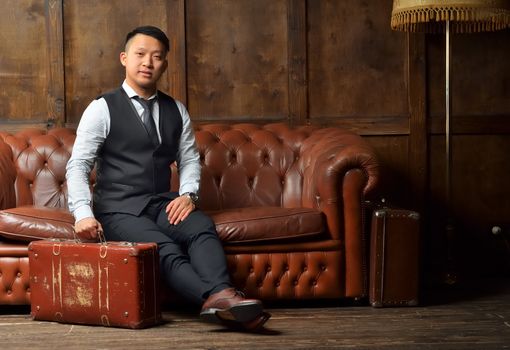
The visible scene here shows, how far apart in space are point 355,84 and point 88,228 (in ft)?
7.18

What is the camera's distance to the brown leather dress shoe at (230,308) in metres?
3.14

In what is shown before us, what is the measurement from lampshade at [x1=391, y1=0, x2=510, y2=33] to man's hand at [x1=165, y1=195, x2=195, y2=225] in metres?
1.76

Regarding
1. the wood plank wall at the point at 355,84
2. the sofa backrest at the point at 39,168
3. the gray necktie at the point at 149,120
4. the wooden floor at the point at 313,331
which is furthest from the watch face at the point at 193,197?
the wood plank wall at the point at 355,84

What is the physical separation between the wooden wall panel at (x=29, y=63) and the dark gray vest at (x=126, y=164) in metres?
1.32

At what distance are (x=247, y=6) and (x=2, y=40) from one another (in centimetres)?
151

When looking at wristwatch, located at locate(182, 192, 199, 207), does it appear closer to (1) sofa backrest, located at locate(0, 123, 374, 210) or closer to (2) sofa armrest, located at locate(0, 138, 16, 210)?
(1) sofa backrest, located at locate(0, 123, 374, 210)

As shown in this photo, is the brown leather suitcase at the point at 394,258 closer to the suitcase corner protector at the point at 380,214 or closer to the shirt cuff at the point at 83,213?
→ the suitcase corner protector at the point at 380,214

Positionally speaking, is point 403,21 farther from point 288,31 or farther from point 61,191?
point 61,191

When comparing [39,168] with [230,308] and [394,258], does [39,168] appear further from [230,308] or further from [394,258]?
[394,258]

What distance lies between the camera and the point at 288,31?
4930mm

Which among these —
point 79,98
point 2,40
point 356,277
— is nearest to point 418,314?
point 356,277

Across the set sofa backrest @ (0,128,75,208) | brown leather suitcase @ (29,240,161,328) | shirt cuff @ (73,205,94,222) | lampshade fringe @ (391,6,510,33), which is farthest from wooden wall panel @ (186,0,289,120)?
brown leather suitcase @ (29,240,161,328)

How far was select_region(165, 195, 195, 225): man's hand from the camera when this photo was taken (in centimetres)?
362

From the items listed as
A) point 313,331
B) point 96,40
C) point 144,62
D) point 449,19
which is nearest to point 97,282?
point 313,331
